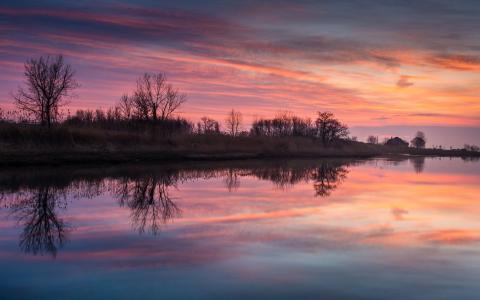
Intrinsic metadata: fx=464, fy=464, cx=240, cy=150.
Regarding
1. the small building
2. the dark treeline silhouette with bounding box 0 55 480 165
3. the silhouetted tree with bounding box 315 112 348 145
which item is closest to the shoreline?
the dark treeline silhouette with bounding box 0 55 480 165

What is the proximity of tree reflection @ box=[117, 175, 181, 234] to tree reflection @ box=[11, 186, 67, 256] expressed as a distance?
90.7 inches

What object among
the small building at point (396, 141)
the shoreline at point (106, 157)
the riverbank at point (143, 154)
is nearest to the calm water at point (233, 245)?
the shoreline at point (106, 157)

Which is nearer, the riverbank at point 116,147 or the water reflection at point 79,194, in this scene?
the water reflection at point 79,194

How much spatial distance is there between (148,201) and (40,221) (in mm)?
5332

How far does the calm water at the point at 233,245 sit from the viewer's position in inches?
329

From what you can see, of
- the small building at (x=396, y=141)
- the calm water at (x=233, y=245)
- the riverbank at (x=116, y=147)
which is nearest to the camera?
the calm water at (x=233, y=245)

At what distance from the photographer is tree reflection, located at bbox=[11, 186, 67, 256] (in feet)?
37.5

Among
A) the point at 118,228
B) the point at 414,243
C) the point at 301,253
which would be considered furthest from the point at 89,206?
the point at 414,243

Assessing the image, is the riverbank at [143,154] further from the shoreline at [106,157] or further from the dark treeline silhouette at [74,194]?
the dark treeline silhouette at [74,194]

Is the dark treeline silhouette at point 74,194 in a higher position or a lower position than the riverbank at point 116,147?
lower

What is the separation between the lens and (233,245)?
11.6m

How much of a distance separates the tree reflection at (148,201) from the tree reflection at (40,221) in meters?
2.30

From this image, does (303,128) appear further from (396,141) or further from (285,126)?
(396,141)

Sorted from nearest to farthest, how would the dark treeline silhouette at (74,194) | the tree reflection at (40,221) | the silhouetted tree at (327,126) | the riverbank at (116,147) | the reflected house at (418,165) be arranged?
the tree reflection at (40,221)
the dark treeline silhouette at (74,194)
the riverbank at (116,147)
the reflected house at (418,165)
the silhouetted tree at (327,126)
